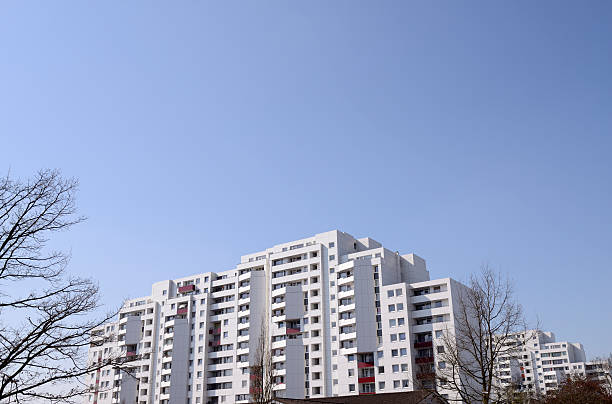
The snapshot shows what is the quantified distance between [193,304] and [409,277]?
4486 centimetres

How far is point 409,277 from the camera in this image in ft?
324

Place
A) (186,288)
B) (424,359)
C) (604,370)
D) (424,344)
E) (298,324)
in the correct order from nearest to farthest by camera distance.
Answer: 1. (424,359)
2. (424,344)
3. (298,324)
4. (604,370)
5. (186,288)

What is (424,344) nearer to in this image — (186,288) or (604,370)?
(604,370)

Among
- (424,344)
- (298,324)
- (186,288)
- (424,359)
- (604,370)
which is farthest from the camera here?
(186,288)

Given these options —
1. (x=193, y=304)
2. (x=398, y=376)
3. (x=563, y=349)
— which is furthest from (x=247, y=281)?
(x=563, y=349)

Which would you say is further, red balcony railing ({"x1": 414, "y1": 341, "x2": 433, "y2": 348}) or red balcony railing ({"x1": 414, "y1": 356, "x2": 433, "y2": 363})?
red balcony railing ({"x1": 414, "y1": 341, "x2": 433, "y2": 348})

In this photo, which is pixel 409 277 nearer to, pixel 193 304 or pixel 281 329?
pixel 281 329

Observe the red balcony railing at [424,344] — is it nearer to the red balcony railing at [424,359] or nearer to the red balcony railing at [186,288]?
the red balcony railing at [424,359]

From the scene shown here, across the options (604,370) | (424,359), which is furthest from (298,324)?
(604,370)

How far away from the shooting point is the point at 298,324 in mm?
96750

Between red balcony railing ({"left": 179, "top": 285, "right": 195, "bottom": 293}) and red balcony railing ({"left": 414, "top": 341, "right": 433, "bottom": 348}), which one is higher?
red balcony railing ({"left": 179, "top": 285, "right": 195, "bottom": 293})

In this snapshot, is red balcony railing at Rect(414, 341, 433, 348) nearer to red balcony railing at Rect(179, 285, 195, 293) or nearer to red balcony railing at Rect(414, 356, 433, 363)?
red balcony railing at Rect(414, 356, 433, 363)

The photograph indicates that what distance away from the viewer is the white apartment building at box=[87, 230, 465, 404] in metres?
85.1

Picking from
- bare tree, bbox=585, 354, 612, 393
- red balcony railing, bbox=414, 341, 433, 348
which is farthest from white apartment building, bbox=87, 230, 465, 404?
bare tree, bbox=585, 354, 612, 393
